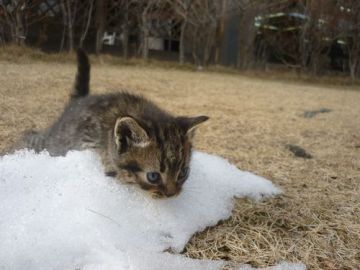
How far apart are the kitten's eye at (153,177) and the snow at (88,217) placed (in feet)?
0.31

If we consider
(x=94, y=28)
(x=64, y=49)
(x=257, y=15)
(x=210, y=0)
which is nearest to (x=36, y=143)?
(x=64, y=49)

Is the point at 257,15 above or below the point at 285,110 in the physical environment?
above

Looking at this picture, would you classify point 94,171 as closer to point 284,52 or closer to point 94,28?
point 94,28

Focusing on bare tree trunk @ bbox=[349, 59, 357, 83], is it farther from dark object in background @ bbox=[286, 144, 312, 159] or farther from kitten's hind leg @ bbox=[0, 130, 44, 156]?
kitten's hind leg @ bbox=[0, 130, 44, 156]

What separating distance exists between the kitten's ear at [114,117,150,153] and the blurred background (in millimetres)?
9372

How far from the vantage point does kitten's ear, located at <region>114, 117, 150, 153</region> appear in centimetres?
246

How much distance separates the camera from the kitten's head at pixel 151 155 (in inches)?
98.3

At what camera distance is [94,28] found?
43.0 feet

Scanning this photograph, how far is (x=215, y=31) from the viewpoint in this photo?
590 inches

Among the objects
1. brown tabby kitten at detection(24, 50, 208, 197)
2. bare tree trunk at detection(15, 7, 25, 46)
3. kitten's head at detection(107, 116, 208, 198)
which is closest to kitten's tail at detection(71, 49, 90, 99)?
brown tabby kitten at detection(24, 50, 208, 197)

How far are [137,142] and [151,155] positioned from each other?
11cm

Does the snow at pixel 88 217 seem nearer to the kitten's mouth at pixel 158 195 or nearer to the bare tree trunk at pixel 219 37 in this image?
the kitten's mouth at pixel 158 195

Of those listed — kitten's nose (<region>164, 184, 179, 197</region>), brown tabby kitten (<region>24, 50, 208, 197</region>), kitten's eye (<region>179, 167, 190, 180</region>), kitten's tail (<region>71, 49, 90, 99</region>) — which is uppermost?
kitten's tail (<region>71, 49, 90, 99</region>)

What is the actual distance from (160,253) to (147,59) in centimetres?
1177
